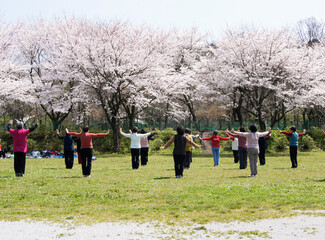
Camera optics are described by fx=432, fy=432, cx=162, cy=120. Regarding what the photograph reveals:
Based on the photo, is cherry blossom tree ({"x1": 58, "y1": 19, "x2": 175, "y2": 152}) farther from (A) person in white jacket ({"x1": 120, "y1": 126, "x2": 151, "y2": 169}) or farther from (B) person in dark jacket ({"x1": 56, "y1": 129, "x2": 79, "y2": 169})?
(A) person in white jacket ({"x1": 120, "y1": 126, "x2": 151, "y2": 169})

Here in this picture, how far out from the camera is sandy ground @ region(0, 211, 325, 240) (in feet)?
19.9

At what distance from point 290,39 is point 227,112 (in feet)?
73.2

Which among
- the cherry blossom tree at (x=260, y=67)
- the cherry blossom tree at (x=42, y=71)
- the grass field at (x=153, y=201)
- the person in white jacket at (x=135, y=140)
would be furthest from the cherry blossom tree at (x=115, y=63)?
the grass field at (x=153, y=201)

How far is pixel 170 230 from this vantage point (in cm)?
645

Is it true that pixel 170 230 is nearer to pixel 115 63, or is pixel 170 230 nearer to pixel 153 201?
pixel 153 201

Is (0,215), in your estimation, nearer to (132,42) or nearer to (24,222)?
(24,222)

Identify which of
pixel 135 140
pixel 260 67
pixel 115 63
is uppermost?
pixel 115 63

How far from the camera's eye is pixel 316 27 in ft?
174

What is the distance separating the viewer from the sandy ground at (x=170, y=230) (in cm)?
607

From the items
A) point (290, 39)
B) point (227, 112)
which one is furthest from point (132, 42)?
point (227, 112)

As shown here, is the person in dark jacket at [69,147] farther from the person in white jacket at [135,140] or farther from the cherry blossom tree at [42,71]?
the cherry blossom tree at [42,71]

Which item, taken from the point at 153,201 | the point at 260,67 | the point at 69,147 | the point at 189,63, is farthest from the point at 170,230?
the point at 189,63

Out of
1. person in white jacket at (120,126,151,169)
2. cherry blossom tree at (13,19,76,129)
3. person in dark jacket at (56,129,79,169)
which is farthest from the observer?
cherry blossom tree at (13,19,76,129)

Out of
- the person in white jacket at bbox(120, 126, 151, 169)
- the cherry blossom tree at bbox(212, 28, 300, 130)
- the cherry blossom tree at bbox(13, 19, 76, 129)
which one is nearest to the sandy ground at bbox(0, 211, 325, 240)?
the person in white jacket at bbox(120, 126, 151, 169)
